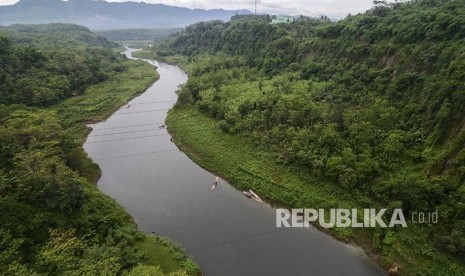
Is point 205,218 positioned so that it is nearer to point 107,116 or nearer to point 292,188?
point 292,188

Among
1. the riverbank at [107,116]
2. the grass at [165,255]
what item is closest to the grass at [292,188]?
the grass at [165,255]

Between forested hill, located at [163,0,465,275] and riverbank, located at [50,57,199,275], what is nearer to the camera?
riverbank, located at [50,57,199,275]

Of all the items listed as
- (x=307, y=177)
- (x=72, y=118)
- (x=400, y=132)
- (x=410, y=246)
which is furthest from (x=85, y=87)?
(x=410, y=246)

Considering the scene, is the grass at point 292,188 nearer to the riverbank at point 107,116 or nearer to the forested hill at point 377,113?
the forested hill at point 377,113

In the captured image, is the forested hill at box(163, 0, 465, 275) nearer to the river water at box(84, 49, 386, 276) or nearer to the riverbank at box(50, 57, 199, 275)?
the river water at box(84, 49, 386, 276)

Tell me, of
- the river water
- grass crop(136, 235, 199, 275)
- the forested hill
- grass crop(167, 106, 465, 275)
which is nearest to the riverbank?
grass crop(136, 235, 199, 275)

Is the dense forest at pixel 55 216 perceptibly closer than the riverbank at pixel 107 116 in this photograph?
Yes

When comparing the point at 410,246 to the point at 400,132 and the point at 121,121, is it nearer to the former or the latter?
the point at 400,132

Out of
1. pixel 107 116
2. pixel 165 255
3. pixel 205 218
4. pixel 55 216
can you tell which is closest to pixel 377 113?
pixel 205 218
